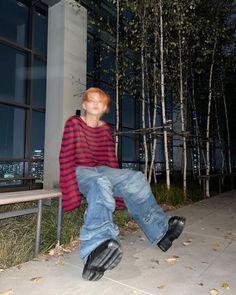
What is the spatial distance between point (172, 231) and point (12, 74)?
4917 mm

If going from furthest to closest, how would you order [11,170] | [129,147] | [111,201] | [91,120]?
1. [129,147]
2. [11,170]
3. [91,120]
4. [111,201]

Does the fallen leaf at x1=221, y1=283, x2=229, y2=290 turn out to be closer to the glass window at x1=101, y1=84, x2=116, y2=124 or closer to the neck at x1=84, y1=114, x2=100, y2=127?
the neck at x1=84, y1=114, x2=100, y2=127

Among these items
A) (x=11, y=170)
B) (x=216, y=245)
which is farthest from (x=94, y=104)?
(x=11, y=170)

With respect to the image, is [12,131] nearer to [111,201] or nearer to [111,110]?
[111,110]

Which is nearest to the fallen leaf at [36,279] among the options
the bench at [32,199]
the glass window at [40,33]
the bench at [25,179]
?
the bench at [32,199]

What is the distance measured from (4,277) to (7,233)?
947 millimetres

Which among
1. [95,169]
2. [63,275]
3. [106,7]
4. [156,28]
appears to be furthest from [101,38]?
[63,275]

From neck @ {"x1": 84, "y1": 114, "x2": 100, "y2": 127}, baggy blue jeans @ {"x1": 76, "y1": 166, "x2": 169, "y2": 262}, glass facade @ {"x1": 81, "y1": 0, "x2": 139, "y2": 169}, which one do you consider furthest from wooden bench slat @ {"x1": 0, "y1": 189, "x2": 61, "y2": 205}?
glass facade @ {"x1": 81, "y1": 0, "x2": 139, "y2": 169}

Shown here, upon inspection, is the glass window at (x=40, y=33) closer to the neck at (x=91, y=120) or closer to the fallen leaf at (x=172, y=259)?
the neck at (x=91, y=120)

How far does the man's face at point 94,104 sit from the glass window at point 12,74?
3526 millimetres

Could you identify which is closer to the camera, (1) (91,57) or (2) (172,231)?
(2) (172,231)

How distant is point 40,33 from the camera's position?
21.8 feet

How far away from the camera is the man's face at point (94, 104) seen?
285 centimetres

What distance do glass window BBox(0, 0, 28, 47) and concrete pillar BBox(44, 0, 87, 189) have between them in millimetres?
817
